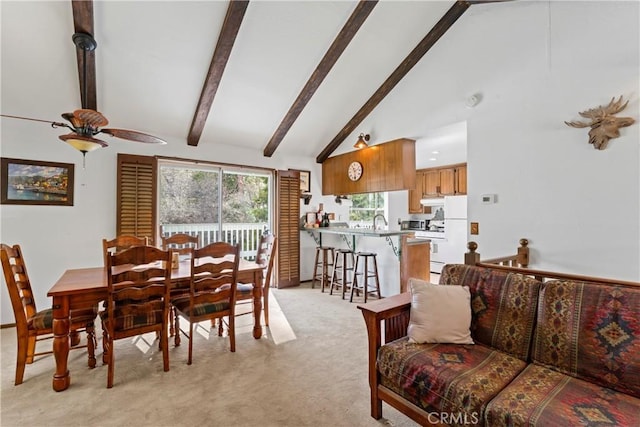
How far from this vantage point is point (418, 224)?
23.3 feet

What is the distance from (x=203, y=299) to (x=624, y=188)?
370 centimetres

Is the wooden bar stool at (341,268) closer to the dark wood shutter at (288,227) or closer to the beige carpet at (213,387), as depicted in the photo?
the dark wood shutter at (288,227)

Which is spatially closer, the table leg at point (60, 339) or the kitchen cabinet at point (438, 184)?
the table leg at point (60, 339)

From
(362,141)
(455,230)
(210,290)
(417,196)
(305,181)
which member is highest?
(362,141)

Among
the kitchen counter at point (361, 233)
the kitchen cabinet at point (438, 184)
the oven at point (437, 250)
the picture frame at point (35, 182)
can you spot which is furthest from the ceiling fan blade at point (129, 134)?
the oven at point (437, 250)

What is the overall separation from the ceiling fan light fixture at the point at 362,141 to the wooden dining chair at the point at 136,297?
3.27 meters

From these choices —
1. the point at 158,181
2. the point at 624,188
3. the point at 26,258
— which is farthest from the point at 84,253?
the point at 624,188

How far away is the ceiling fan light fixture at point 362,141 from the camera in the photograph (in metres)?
4.66

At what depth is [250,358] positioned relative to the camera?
267cm

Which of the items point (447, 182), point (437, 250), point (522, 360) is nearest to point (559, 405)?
point (522, 360)

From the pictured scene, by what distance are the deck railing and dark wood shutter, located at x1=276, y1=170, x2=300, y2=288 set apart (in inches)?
15.2

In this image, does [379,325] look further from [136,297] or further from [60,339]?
[60,339]

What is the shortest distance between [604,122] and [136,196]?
16.7ft

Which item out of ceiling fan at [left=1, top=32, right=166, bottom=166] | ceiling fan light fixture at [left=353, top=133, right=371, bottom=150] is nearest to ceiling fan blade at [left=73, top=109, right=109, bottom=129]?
ceiling fan at [left=1, top=32, right=166, bottom=166]
